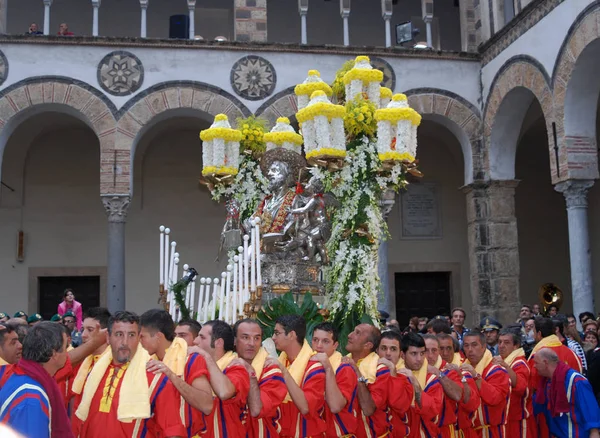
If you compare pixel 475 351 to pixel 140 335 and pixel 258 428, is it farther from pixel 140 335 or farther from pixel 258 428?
pixel 140 335

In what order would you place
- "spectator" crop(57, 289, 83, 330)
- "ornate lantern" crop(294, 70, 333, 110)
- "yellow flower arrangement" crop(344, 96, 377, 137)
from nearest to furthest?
1. "yellow flower arrangement" crop(344, 96, 377, 137)
2. "ornate lantern" crop(294, 70, 333, 110)
3. "spectator" crop(57, 289, 83, 330)

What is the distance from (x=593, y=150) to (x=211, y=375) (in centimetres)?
952

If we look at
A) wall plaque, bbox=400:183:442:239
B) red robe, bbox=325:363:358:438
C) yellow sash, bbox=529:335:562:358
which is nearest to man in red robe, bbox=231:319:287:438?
red robe, bbox=325:363:358:438

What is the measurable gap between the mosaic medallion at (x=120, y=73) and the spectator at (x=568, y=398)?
9512 millimetres

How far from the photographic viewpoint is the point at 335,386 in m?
4.27

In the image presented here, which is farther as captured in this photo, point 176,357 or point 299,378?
point 299,378

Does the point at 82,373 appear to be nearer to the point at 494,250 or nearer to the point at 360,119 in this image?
the point at 360,119

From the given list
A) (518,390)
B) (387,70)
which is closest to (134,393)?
(518,390)

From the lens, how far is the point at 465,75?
552 inches

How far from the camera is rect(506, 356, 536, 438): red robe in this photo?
548 cm

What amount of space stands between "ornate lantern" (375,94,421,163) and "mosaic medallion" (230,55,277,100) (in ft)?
21.7

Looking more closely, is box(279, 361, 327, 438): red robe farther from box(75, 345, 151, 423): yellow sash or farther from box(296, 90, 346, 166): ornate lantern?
box(296, 90, 346, 166): ornate lantern

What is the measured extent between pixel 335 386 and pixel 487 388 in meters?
1.38

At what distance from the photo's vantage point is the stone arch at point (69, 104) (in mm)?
12695
